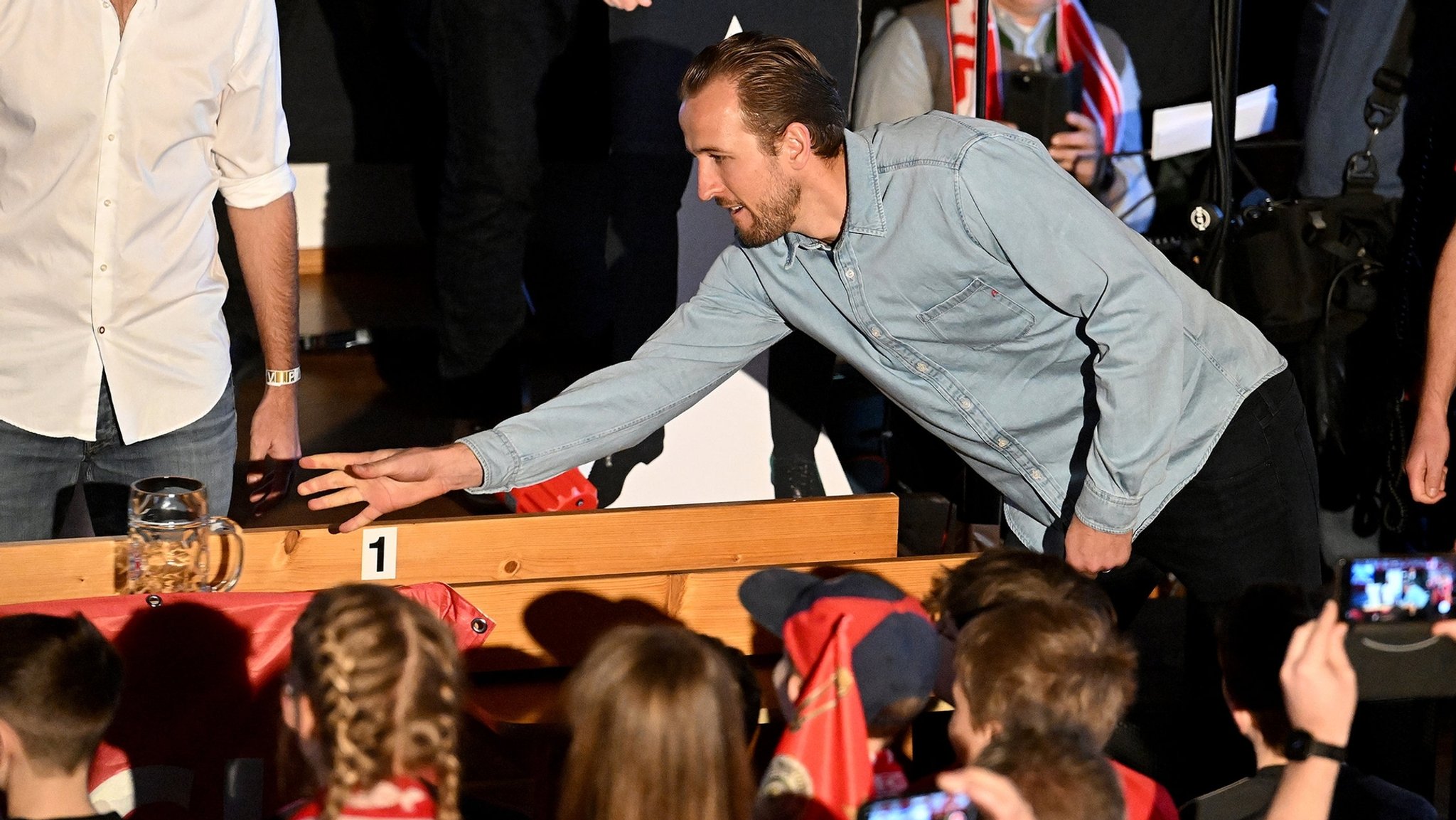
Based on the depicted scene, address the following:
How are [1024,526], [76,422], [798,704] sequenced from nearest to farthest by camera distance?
[798,704], [76,422], [1024,526]

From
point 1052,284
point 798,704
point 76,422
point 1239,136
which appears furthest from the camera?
point 1239,136

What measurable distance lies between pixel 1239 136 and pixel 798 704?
3253 mm

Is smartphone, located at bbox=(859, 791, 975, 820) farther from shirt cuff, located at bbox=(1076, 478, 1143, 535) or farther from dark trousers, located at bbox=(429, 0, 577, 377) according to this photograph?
dark trousers, located at bbox=(429, 0, 577, 377)

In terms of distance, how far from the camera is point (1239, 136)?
4375 mm

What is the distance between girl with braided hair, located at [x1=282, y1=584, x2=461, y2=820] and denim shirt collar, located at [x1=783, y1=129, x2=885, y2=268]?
90 centimetres

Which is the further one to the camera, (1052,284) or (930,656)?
(1052,284)

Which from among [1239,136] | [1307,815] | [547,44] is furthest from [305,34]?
[1307,815]

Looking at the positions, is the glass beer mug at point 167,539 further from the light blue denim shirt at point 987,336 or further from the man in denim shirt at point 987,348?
the light blue denim shirt at point 987,336

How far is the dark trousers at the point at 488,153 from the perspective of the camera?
3338mm

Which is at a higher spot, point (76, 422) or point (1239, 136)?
A: point (1239, 136)

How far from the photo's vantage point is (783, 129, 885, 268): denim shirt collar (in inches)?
86.8

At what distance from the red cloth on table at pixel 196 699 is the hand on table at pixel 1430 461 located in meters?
1.80

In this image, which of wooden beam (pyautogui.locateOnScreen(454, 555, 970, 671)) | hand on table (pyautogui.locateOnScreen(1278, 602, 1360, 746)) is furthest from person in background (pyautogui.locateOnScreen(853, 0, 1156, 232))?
hand on table (pyautogui.locateOnScreen(1278, 602, 1360, 746))

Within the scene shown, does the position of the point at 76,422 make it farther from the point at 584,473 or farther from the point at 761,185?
the point at 584,473
